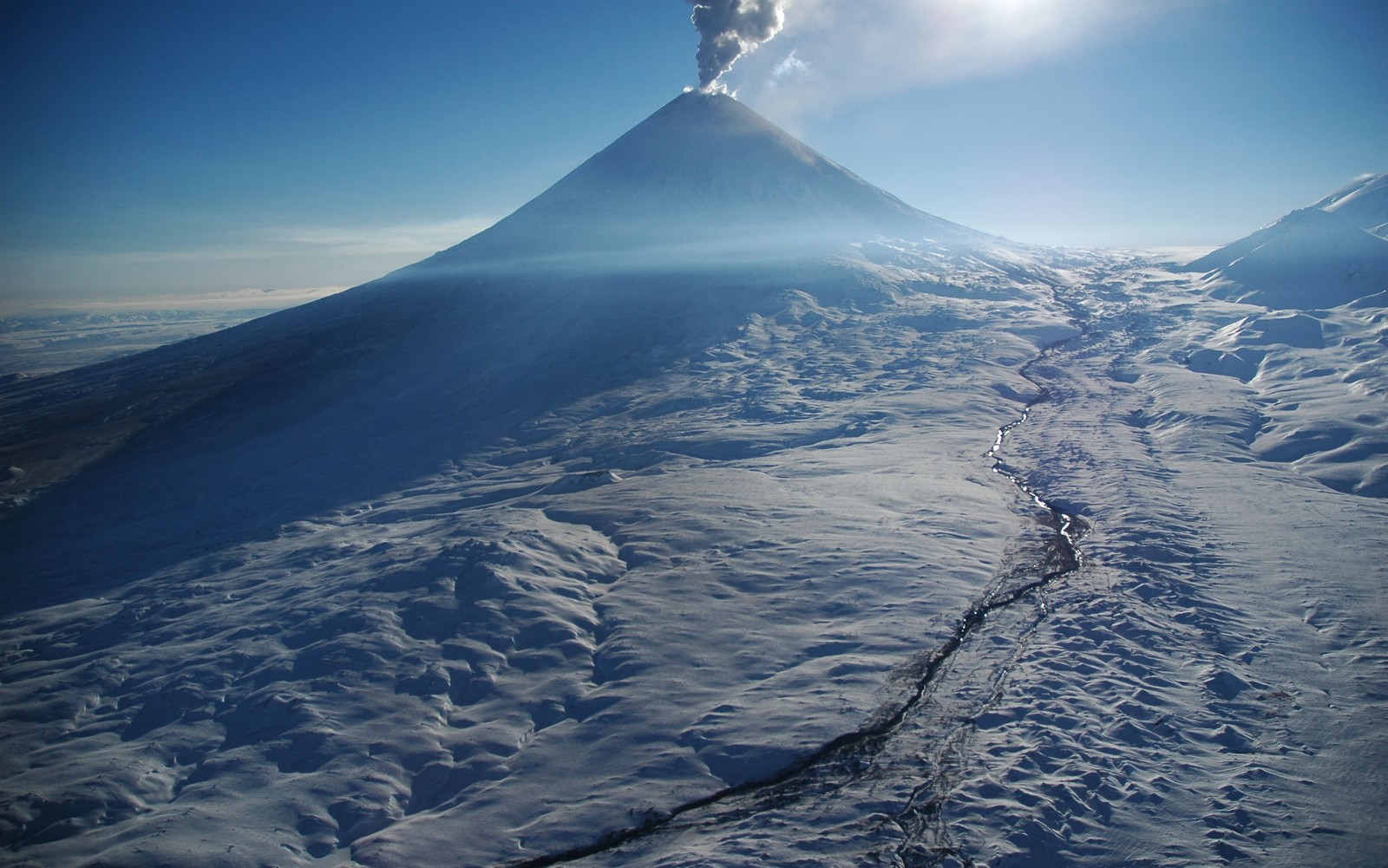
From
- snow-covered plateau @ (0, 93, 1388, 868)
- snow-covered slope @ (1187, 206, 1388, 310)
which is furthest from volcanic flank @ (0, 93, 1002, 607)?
snow-covered slope @ (1187, 206, 1388, 310)

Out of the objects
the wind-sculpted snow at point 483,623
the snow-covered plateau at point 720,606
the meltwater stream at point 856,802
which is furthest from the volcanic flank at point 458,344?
the meltwater stream at point 856,802

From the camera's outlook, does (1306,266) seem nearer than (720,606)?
No

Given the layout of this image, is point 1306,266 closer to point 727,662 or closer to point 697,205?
point 697,205

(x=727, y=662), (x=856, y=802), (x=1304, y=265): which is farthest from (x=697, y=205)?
(x=856, y=802)

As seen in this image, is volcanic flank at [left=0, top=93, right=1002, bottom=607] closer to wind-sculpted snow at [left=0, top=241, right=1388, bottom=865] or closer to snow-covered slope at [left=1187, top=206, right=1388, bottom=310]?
wind-sculpted snow at [left=0, top=241, right=1388, bottom=865]

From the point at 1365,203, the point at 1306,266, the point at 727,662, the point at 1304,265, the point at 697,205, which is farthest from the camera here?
the point at 1365,203

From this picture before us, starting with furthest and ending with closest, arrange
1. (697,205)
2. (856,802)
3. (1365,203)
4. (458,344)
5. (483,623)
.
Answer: (1365,203) → (697,205) → (458,344) → (483,623) → (856,802)

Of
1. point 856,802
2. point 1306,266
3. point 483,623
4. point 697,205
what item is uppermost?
point 697,205

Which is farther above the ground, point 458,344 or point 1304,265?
point 1304,265

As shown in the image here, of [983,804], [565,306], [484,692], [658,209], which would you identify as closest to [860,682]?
[983,804]
